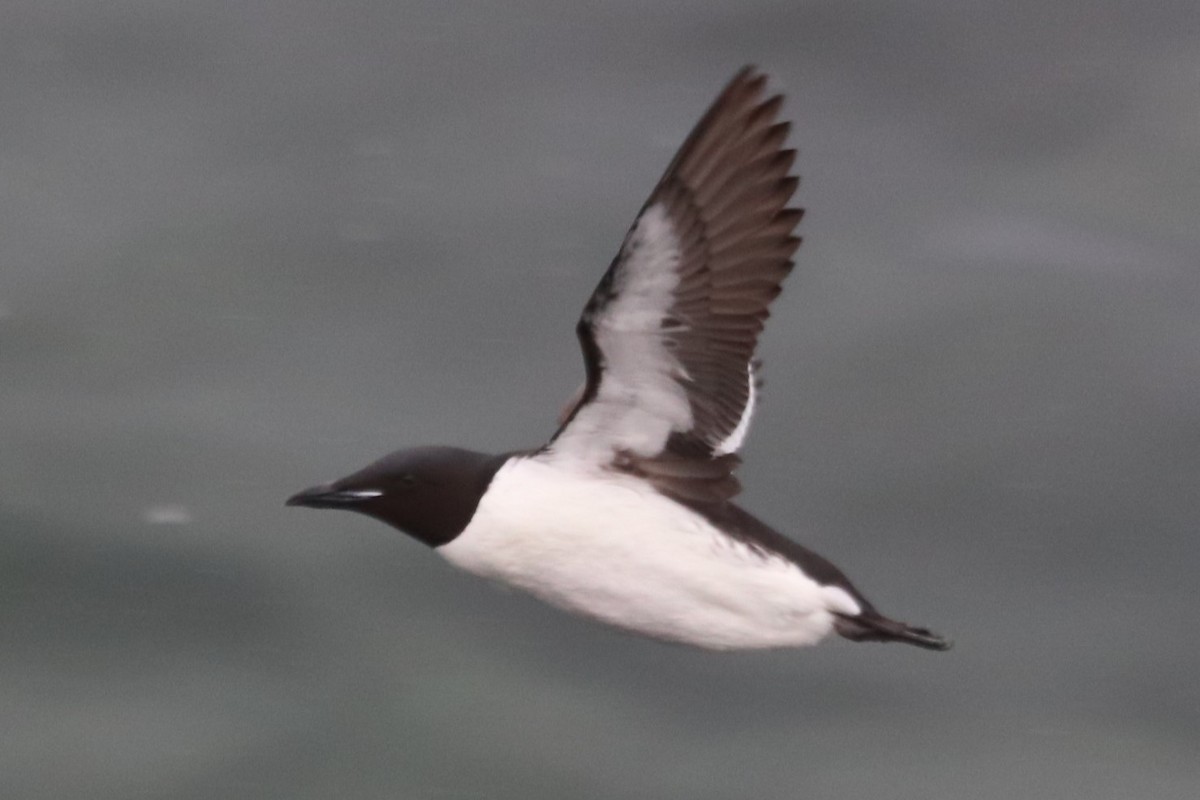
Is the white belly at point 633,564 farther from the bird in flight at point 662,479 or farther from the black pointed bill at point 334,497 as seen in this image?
the black pointed bill at point 334,497

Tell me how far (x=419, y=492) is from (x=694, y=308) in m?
0.87

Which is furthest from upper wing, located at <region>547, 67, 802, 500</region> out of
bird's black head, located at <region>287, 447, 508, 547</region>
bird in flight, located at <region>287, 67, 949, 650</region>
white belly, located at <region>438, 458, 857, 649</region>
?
bird's black head, located at <region>287, 447, 508, 547</region>

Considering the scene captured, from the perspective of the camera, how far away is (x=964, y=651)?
36.7 feet

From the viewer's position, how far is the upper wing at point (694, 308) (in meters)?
6.62

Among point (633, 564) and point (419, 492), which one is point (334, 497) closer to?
point (419, 492)

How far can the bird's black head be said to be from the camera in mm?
7051

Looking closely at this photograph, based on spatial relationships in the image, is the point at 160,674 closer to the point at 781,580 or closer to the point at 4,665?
the point at 4,665

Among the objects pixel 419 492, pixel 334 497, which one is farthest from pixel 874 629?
pixel 334 497

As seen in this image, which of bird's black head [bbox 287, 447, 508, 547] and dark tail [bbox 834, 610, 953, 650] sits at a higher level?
bird's black head [bbox 287, 447, 508, 547]

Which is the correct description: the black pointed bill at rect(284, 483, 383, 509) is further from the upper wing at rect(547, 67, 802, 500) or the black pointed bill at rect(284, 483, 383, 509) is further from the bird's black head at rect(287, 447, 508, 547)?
the upper wing at rect(547, 67, 802, 500)

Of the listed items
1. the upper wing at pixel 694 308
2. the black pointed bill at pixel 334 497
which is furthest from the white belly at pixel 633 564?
the black pointed bill at pixel 334 497

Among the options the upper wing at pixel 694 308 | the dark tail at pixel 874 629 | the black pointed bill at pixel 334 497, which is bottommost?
the dark tail at pixel 874 629

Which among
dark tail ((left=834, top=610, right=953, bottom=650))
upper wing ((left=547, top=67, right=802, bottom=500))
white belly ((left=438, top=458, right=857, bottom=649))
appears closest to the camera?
upper wing ((left=547, top=67, right=802, bottom=500))

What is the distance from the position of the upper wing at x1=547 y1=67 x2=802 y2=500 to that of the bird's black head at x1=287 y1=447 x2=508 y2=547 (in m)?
0.26
